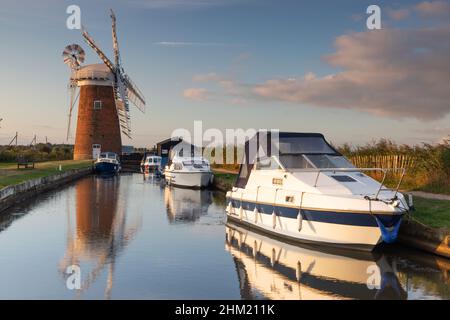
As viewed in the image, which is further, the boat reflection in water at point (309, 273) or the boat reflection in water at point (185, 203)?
the boat reflection in water at point (185, 203)

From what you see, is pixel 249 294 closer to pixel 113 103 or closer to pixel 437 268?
pixel 437 268

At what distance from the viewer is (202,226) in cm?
2136

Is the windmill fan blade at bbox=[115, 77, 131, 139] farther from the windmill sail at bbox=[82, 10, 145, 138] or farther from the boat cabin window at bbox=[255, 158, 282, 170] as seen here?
the boat cabin window at bbox=[255, 158, 282, 170]

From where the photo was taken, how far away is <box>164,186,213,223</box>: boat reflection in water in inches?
953

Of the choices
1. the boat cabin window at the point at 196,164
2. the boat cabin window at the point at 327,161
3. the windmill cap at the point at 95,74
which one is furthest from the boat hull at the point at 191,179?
the windmill cap at the point at 95,74

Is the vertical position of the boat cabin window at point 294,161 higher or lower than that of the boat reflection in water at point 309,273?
higher

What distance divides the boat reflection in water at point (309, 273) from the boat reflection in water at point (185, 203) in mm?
7183

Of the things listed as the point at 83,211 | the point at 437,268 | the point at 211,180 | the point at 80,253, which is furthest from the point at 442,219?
the point at 211,180

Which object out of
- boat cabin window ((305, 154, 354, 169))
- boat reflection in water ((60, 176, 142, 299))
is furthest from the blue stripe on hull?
boat reflection in water ((60, 176, 142, 299))

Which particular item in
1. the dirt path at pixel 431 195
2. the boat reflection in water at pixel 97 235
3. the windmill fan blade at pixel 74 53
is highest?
the windmill fan blade at pixel 74 53

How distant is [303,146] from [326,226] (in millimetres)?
4395

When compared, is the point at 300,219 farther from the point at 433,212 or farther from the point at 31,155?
the point at 31,155

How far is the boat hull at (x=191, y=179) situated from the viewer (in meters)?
38.6

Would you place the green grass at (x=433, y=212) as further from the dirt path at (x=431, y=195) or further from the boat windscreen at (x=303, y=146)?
the boat windscreen at (x=303, y=146)
